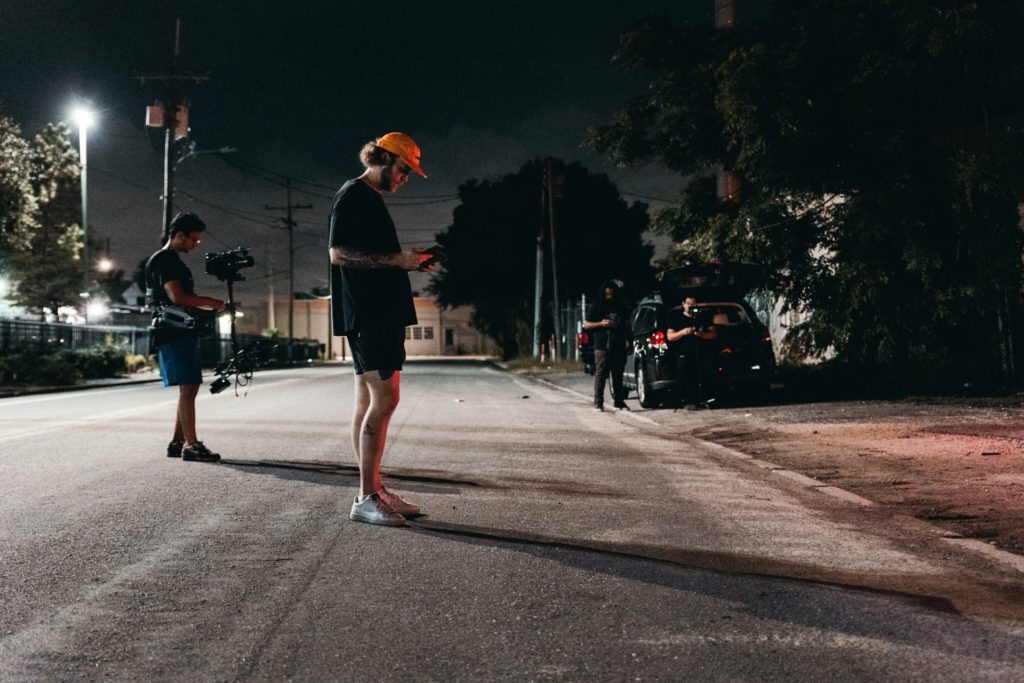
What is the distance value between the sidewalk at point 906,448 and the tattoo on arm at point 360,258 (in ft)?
11.7

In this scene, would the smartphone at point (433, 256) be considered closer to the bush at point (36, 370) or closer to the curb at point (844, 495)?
the curb at point (844, 495)

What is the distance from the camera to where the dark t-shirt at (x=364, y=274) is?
5664 mm

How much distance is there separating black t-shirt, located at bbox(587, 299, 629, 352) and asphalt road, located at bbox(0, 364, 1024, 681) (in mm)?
6478

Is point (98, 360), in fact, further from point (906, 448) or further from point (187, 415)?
point (906, 448)

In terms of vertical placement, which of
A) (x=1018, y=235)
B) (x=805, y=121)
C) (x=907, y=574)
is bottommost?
(x=907, y=574)

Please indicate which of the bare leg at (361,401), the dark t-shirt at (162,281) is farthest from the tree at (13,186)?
the bare leg at (361,401)

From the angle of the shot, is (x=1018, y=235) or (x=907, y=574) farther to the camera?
(x=1018, y=235)

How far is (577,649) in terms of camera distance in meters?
3.63

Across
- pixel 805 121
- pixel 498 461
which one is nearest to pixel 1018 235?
pixel 805 121

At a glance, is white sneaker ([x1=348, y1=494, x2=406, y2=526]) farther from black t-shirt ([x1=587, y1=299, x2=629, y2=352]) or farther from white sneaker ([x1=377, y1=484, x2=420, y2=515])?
black t-shirt ([x1=587, y1=299, x2=629, y2=352])

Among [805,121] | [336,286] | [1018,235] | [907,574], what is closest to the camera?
[907,574]

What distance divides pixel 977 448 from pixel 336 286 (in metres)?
6.57

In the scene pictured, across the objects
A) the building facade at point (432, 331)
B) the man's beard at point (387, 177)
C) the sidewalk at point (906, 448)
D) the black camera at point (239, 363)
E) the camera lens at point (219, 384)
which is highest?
the building facade at point (432, 331)

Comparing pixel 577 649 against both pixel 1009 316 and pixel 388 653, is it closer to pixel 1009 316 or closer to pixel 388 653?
pixel 388 653
